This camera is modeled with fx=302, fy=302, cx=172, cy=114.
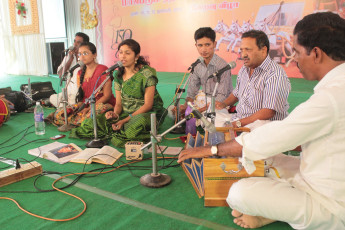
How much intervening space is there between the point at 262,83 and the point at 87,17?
8.96m

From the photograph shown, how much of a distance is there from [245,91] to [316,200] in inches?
56.7

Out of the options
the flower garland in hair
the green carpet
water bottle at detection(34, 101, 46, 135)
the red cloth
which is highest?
the flower garland in hair

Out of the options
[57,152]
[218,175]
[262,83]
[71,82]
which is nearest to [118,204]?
[218,175]

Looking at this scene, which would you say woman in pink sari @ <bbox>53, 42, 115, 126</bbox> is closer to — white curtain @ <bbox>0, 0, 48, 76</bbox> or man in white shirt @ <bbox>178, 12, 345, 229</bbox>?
man in white shirt @ <bbox>178, 12, 345, 229</bbox>

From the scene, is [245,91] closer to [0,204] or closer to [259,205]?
[259,205]

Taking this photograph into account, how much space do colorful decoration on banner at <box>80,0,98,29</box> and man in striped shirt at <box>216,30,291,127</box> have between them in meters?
8.49

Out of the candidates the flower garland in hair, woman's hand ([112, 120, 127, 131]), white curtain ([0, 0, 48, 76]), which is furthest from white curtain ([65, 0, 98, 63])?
woman's hand ([112, 120, 127, 131])

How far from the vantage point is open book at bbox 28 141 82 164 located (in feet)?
9.12

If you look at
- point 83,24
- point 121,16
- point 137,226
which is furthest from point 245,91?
point 83,24

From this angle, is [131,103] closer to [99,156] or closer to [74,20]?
[99,156]

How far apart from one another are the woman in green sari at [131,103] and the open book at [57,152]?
1.27 ft

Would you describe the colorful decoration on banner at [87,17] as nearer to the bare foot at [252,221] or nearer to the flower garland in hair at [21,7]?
the flower garland in hair at [21,7]

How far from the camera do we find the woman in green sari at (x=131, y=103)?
317 cm

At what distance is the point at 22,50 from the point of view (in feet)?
35.1
